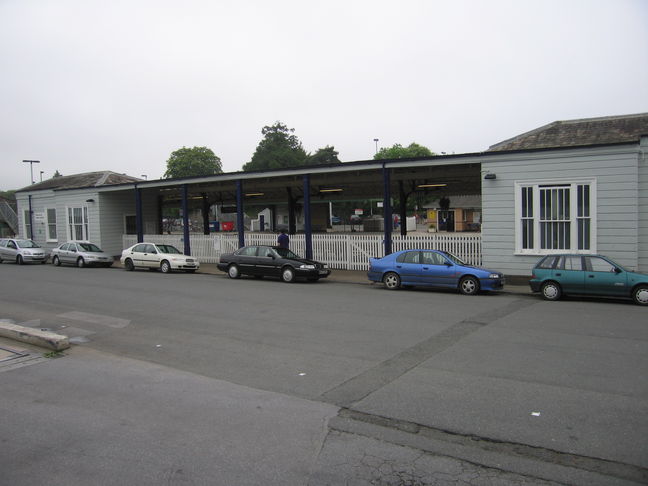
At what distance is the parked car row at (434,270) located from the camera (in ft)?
43.1

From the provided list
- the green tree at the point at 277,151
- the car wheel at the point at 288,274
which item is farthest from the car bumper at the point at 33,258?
the green tree at the point at 277,151

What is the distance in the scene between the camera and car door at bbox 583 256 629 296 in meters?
12.9

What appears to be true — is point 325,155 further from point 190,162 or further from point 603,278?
point 603,278

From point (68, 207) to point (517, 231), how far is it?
26652mm

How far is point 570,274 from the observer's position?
44.5 ft

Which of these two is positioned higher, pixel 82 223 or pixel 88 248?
pixel 82 223

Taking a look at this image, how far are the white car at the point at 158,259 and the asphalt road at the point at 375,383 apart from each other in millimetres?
9359

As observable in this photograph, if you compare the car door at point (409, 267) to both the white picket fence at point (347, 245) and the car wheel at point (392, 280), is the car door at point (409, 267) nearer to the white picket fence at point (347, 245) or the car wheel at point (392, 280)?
the car wheel at point (392, 280)

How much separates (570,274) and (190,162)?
2892 inches

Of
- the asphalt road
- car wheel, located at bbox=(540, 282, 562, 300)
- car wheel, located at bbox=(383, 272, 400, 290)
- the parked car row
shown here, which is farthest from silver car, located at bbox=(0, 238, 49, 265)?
car wheel, located at bbox=(540, 282, 562, 300)

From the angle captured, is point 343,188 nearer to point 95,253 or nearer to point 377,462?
point 95,253

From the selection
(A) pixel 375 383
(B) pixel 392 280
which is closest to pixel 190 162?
(B) pixel 392 280

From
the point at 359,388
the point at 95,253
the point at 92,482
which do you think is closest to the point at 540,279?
the point at 359,388

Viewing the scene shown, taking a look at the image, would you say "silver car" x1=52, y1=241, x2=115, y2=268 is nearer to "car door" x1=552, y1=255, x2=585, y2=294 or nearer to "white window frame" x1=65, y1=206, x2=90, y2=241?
"white window frame" x1=65, y1=206, x2=90, y2=241
